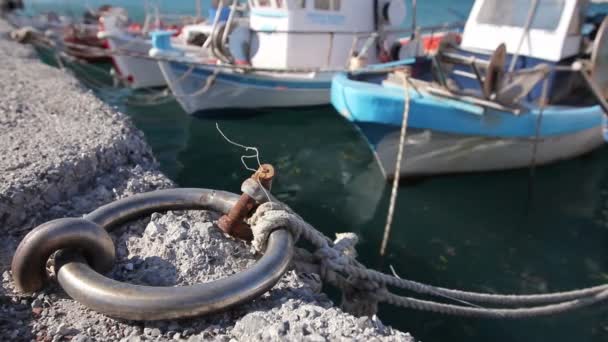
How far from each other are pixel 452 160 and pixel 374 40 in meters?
4.41

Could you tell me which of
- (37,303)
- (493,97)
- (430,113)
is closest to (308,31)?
(430,113)

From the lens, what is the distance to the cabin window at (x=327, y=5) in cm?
869

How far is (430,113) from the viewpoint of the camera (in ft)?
17.5

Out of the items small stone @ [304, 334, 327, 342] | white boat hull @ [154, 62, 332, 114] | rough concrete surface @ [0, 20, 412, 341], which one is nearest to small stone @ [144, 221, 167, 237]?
rough concrete surface @ [0, 20, 412, 341]

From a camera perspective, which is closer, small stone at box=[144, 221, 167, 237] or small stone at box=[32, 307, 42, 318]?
small stone at box=[32, 307, 42, 318]

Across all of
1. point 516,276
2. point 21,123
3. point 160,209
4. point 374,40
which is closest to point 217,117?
point 374,40

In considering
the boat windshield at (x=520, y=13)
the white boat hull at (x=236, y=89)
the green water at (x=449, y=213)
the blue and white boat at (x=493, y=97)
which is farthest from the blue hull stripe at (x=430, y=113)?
the white boat hull at (x=236, y=89)

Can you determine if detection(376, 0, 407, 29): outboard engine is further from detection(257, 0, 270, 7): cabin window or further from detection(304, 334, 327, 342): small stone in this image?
detection(304, 334, 327, 342): small stone

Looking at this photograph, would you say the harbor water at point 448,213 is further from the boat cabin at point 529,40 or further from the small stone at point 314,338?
the small stone at point 314,338

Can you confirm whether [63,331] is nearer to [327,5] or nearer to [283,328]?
[283,328]

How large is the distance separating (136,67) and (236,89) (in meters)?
3.89

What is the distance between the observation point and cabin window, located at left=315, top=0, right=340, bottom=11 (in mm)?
8688

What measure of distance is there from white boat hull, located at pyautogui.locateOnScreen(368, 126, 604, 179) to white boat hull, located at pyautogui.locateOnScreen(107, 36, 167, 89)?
293 inches

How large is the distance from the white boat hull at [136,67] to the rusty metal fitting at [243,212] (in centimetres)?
1008
